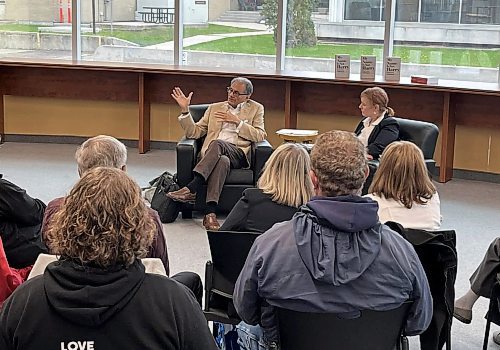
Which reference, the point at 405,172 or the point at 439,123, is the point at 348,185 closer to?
→ the point at 405,172

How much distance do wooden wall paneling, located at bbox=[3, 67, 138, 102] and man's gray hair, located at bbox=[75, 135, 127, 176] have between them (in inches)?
187

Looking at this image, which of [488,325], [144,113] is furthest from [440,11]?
[488,325]

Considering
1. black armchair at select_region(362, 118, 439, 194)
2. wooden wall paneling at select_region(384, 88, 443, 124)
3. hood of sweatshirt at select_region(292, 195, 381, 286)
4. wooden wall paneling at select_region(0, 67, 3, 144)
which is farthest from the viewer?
wooden wall paneling at select_region(0, 67, 3, 144)

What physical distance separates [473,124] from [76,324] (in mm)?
5702

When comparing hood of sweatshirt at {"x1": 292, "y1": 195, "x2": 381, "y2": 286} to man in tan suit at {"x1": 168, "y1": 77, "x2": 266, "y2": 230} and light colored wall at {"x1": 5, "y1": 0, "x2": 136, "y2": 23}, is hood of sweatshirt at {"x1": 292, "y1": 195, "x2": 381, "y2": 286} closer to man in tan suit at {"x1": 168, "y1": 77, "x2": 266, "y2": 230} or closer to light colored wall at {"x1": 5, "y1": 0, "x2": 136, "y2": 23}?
man in tan suit at {"x1": 168, "y1": 77, "x2": 266, "y2": 230}

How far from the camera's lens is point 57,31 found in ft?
27.6

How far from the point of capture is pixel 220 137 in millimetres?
5805

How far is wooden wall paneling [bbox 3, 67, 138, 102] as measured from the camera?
7.96m

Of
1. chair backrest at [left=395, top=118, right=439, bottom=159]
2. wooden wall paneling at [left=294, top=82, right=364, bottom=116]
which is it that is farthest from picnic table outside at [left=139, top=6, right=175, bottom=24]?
chair backrest at [left=395, top=118, right=439, bottom=159]

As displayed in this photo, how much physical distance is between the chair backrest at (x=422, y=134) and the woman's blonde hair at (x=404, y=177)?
2.34 meters

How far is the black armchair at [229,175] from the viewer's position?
548 centimetres

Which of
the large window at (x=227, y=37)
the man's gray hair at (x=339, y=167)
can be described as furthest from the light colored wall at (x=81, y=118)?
the man's gray hair at (x=339, y=167)

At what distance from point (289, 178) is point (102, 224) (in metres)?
1.67

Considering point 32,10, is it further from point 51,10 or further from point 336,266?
point 336,266
